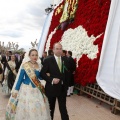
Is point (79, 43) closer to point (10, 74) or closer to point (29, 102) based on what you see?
point (10, 74)

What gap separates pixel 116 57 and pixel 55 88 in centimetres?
229

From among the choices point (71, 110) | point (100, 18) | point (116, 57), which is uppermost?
point (100, 18)

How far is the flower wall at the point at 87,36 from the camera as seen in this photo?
653 centimetres

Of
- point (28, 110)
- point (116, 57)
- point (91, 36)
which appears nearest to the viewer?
point (28, 110)

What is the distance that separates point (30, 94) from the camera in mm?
3781

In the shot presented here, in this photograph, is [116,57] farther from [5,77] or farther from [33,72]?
[5,77]

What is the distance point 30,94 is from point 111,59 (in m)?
2.64

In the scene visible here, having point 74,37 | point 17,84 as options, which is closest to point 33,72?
point 17,84

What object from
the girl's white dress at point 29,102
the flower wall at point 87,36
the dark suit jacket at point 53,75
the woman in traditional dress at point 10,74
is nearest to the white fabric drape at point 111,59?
the flower wall at point 87,36

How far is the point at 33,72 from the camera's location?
3783 mm

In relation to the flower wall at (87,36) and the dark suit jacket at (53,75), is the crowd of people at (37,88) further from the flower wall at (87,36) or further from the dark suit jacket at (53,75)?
the flower wall at (87,36)

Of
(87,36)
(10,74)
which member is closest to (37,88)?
(10,74)

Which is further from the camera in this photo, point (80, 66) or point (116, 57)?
point (80, 66)

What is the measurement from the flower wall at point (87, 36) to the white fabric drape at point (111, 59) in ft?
1.80
